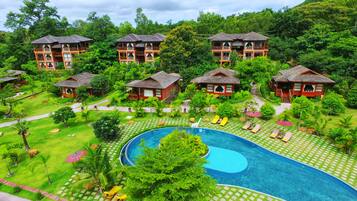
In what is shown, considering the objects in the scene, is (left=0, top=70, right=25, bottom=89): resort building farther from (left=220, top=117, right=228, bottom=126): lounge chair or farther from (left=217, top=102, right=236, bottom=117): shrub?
(left=220, top=117, right=228, bottom=126): lounge chair

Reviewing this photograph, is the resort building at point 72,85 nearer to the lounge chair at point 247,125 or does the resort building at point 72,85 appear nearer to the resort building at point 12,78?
the resort building at point 12,78

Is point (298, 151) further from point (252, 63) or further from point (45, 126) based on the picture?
point (45, 126)

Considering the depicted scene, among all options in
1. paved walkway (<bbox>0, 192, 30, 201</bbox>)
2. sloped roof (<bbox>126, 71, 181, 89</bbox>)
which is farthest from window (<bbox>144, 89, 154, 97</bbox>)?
paved walkway (<bbox>0, 192, 30, 201</bbox>)

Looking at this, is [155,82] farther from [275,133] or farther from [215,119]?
[275,133]

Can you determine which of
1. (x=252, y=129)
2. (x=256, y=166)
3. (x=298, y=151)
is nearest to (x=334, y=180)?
(x=298, y=151)

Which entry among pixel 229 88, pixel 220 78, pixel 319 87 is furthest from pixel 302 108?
pixel 220 78
